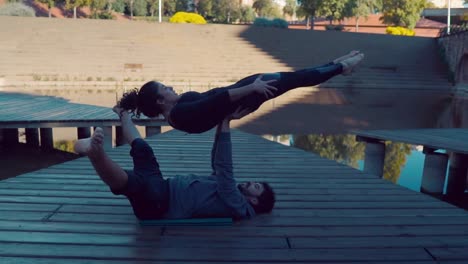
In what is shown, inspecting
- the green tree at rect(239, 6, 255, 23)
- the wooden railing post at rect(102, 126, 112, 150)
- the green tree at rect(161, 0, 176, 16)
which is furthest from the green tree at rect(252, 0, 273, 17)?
the wooden railing post at rect(102, 126, 112, 150)

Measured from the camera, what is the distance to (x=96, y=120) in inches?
266

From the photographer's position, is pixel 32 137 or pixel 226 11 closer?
pixel 32 137

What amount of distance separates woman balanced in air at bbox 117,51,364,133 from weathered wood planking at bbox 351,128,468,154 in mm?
3154

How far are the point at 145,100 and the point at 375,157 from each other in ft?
14.6

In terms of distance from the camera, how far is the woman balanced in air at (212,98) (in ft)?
8.22

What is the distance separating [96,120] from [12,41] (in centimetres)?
1591

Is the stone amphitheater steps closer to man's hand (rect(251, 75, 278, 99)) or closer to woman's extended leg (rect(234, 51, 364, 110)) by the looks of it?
woman's extended leg (rect(234, 51, 364, 110))

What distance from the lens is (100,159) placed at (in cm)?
214

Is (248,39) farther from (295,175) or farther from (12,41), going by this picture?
(295,175)

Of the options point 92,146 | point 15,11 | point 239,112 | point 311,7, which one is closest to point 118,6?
point 15,11

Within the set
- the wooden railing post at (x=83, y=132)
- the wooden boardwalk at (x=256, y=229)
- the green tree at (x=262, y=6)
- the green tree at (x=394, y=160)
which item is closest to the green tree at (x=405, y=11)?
the green tree at (x=262, y=6)

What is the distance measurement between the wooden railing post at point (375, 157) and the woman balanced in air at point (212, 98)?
3620 millimetres

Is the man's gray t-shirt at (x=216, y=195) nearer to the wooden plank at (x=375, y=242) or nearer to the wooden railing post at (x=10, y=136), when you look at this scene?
the wooden plank at (x=375, y=242)

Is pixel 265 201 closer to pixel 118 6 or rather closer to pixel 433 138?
pixel 433 138
